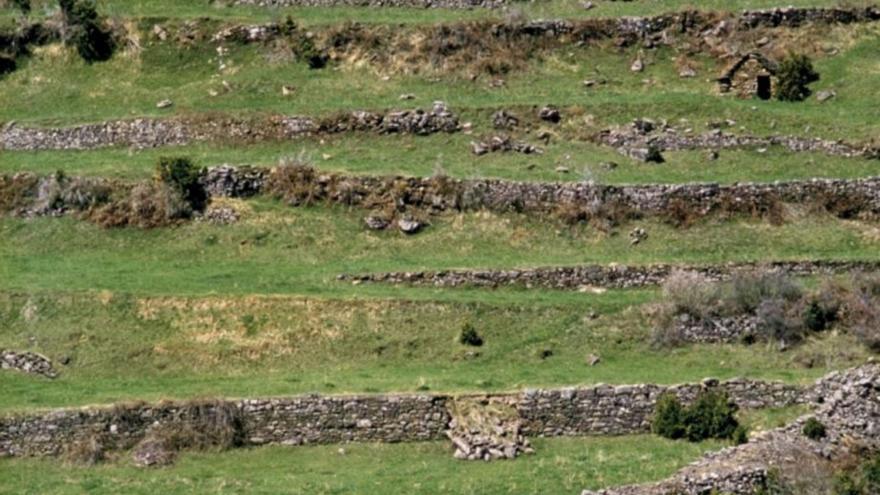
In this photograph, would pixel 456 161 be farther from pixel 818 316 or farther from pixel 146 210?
pixel 818 316

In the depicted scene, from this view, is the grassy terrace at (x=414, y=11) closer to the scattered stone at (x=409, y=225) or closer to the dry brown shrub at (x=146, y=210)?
the dry brown shrub at (x=146, y=210)

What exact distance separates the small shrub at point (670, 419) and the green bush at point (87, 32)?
1664 inches

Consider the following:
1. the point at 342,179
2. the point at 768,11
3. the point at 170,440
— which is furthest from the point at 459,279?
Answer: the point at 768,11

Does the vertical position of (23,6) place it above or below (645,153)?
above

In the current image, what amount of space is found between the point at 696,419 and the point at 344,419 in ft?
40.4

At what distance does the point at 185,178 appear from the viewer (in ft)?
245

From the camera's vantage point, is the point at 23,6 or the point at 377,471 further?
the point at 23,6

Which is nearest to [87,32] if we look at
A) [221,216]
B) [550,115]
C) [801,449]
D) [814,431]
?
[221,216]

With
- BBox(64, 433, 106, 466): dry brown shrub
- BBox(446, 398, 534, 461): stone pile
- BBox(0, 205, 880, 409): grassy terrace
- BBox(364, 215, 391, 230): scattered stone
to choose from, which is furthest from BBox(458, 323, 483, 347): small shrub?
BBox(64, 433, 106, 466): dry brown shrub

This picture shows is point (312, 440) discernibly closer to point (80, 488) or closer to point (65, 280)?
point (80, 488)

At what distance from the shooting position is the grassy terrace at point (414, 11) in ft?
288

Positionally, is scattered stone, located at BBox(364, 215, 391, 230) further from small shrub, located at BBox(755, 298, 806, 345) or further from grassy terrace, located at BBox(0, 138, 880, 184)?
small shrub, located at BBox(755, 298, 806, 345)

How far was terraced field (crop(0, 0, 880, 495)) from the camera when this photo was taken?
5841 cm

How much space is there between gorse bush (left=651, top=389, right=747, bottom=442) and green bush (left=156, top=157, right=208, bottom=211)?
25883 mm
